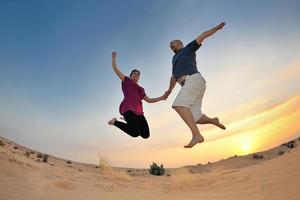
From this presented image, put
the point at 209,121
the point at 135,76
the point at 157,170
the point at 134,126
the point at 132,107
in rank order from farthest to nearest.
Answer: the point at 157,170 < the point at 135,76 < the point at 132,107 < the point at 134,126 < the point at 209,121

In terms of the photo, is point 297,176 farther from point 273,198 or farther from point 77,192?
point 77,192

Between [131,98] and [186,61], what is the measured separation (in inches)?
65.6

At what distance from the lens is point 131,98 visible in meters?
7.24

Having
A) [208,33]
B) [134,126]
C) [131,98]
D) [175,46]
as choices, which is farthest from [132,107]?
[208,33]

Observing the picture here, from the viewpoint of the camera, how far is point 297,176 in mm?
6566

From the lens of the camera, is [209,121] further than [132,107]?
No

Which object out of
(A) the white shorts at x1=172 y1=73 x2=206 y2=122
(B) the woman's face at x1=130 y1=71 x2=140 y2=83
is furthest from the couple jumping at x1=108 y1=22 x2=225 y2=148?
(B) the woman's face at x1=130 y1=71 x2=140 y2=83

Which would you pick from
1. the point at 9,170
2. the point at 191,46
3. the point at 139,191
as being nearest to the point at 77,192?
the point at 139,191

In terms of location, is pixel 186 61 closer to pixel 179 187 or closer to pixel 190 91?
pixel 190 91

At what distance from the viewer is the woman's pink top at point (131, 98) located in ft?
23.4

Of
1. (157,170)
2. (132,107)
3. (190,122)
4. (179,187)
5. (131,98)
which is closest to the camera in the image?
(190,122)

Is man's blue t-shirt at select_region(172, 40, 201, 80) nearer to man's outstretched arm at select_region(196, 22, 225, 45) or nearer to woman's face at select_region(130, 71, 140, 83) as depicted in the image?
man's outstretched arm at select_region(196, 22, 225, 45)

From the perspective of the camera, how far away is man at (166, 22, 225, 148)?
577cm

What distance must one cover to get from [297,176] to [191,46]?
2.98 meters
